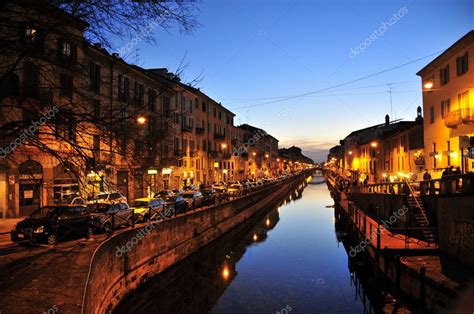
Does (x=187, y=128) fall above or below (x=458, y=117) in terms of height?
above

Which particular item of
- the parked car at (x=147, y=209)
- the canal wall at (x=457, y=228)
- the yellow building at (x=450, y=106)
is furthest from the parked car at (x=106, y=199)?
the yellow building at (x=450, y=106)

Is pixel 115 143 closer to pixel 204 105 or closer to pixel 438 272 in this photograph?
pixel 438 272

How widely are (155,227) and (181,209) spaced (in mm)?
6863

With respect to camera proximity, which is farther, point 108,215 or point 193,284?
point 193,284

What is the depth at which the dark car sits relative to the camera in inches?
559

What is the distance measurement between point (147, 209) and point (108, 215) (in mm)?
3982

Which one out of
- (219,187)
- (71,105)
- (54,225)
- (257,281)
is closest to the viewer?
(71,105)

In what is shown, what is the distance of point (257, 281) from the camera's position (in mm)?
19250

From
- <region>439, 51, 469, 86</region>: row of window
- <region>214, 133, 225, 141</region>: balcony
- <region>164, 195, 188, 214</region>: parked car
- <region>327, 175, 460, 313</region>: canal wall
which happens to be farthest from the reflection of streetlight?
<region>214, 133, 225, 141</region>: balcony

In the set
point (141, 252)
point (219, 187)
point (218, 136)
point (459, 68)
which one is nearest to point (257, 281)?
point (141, 252)

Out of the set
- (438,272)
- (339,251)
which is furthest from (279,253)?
(438,272)

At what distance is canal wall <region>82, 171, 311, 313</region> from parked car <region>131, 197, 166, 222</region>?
1146mm

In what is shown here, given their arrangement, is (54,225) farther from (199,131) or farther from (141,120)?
(199,131)

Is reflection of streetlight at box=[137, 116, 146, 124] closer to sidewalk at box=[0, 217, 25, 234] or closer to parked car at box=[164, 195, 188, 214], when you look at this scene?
parked car at box=[164, 195, 188, 214]
